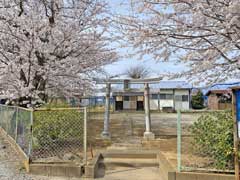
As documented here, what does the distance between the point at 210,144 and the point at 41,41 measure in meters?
6.44

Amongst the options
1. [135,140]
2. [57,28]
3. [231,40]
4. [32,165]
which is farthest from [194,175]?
[57,28]

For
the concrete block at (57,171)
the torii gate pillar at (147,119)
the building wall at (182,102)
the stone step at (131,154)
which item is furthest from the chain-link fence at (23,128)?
the building wall at (182,102)

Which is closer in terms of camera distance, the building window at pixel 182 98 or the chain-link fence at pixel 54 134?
the chain-link fence at pixel 54 134

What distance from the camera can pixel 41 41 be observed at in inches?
386

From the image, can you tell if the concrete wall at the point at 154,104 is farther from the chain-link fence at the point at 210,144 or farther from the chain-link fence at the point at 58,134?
the chain-link fence at the point at 210,144

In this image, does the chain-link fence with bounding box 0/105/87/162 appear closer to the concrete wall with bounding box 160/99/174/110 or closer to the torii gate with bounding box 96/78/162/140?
the torii gate with bounding box 96/78/162/140

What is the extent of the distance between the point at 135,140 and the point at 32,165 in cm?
491

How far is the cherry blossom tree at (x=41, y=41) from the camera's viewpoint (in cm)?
972

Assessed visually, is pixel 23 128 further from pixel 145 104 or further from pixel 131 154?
pixel 145 104

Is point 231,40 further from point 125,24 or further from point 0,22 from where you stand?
point 0,22

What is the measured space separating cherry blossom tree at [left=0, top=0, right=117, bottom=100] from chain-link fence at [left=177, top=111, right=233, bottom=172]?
5.30 meters

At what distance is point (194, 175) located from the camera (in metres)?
5.61

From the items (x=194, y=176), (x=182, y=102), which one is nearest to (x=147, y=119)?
(x=194, y=176)

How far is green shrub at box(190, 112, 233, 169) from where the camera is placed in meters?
5.57
